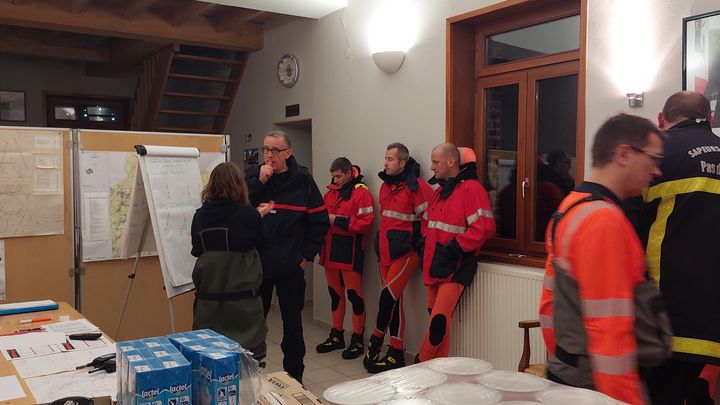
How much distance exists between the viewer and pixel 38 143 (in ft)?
12.3

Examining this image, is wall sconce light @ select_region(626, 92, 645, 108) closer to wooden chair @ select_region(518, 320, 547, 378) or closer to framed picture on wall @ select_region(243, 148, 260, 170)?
wooden chair @ select_region(518, 320, 547, 378)

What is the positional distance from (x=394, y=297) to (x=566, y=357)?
2.80 m

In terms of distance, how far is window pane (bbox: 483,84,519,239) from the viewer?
12.9 ft

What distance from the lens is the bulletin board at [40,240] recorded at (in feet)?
12.0

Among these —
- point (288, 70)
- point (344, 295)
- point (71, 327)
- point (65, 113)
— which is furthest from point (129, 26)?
point (71, 327)

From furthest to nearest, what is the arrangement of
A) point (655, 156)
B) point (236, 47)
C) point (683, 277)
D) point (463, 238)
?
point (236, 47) < point (463, 238) < point (683, 277) < point (655, 156)

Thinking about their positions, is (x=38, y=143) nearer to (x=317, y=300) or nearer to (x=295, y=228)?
(x=295, y=228)

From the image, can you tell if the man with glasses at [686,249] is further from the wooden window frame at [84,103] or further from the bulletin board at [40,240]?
the wooden window frame at [84,103]

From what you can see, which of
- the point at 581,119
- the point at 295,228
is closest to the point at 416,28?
the point at 581,119

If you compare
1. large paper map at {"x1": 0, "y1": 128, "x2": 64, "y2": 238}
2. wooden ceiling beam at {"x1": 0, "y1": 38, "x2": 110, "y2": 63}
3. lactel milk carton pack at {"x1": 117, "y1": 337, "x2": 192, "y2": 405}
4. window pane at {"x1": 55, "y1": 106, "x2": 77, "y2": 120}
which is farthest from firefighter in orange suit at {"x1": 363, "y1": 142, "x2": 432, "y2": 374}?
window pane at {"x1": 55, "y1": 106, "x2": 77, "y2": 120}

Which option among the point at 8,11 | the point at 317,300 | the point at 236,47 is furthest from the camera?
the point at 236,47

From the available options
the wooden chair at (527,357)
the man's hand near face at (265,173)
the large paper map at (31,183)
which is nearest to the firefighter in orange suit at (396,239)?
the man's hand near face at (265,173)

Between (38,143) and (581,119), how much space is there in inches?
131

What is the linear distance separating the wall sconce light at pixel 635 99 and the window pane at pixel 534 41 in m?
0.62
